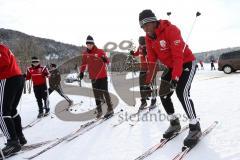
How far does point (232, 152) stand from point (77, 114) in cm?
629

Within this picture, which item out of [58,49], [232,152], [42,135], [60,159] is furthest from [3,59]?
[58,49]

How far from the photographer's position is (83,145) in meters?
5.72

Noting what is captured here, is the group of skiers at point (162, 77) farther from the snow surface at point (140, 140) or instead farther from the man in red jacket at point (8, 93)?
the snow surface at point (140, 140)

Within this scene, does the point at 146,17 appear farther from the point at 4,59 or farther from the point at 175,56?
the point at 4,59

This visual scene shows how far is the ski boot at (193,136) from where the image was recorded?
445cm

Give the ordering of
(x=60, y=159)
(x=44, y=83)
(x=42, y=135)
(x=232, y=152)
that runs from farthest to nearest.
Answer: (x=44, y=83) < (x=42, y=135) < (x=60, y=159) < (x=232, y=152)

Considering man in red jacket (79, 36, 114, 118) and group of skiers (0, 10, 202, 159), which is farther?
man in red jacket (79, 36, 114, 118)

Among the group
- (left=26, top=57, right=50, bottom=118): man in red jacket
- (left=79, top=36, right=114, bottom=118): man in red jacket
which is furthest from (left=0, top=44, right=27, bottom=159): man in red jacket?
(left=26, top=57, right=50, bottom=118): man in red jacket

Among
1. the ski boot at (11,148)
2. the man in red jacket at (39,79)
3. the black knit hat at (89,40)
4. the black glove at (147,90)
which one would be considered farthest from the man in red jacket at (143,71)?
the ski boot at (11,148)

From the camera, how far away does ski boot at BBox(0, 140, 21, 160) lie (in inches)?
214

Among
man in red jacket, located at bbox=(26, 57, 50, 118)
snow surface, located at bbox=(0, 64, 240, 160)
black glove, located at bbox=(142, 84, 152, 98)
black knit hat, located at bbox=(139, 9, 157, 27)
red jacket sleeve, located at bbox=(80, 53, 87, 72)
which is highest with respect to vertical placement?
black knit hat, located at bbox=(139, 9, 157, 27)

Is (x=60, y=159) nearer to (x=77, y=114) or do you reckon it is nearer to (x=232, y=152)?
(x=232, y=152)

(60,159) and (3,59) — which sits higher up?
(3,59)

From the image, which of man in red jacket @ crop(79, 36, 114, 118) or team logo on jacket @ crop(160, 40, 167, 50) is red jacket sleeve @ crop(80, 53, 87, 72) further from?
team logo on jacket @ crop(160, 40, 167, 50)
